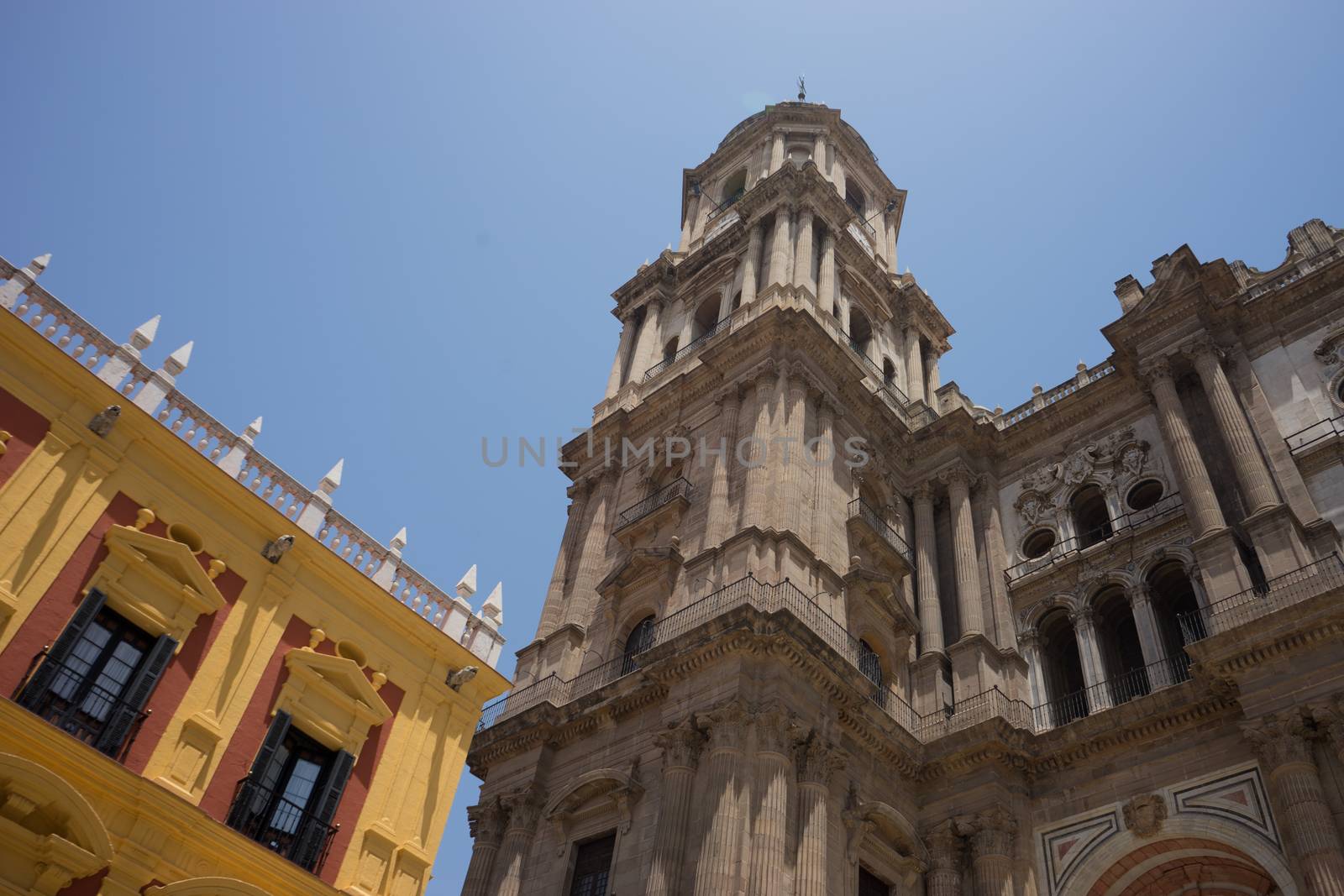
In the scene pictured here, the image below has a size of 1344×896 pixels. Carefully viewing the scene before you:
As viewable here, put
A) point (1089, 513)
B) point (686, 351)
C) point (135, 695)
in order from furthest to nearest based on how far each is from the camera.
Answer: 1. point (686, 351)
2. point (1089, 513)
3. point (135, 695)

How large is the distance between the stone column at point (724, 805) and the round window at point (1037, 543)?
1141 centimetres

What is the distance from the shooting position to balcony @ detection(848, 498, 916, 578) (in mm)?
26425

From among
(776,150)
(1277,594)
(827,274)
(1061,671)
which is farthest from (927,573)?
(776,150)

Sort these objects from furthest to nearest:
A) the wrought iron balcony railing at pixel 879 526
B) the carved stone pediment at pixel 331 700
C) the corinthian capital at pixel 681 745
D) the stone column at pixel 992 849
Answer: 1. the wrought iron balcony railing at pixel 879 526
2. the stone column at pixel 992 849
3. the corinthian capital at pixel 681 745
4. the carved stone pediment at pixel 331 700

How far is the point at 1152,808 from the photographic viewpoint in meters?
19.8

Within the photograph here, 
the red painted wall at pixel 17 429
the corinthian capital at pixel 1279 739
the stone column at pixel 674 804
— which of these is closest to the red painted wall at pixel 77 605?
the red painted wall at pixel 17 429

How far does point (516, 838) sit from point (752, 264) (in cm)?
1896

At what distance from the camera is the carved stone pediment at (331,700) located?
14.6m

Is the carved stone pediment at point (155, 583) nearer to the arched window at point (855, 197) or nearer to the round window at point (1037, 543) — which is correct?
the round window at point (1037, 543)

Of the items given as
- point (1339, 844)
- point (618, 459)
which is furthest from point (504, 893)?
point (1339, 844)

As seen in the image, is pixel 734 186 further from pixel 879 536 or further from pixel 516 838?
pixel 516 838

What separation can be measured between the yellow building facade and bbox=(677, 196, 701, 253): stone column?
25.1 m

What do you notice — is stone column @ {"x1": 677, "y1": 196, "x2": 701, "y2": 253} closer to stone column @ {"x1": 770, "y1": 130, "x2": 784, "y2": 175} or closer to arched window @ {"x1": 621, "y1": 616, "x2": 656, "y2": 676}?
stone column @ {"x1": 770, "y1": 130, "x2": 784, "y2": 175}

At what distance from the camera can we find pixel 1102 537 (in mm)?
26297
